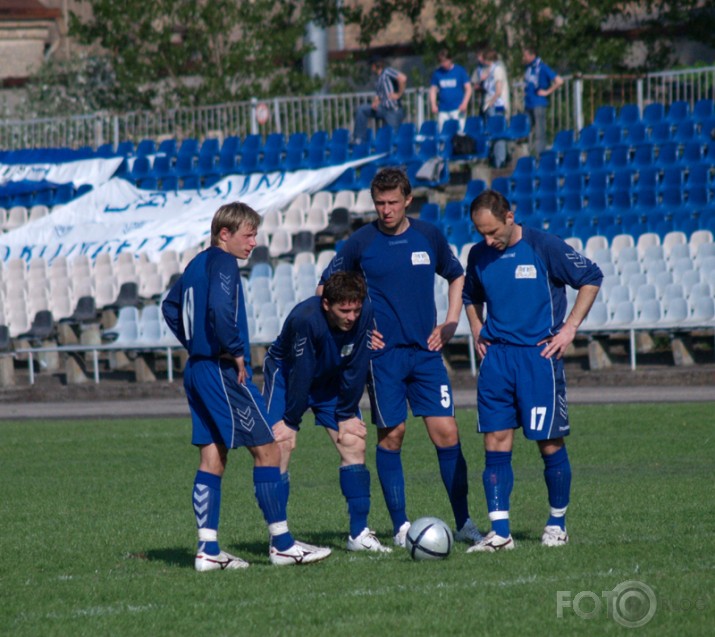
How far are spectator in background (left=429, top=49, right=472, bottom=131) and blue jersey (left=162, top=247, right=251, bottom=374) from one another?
18499 mm

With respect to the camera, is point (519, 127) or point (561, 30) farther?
point (561, 30)

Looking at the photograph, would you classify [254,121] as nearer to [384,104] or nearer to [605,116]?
[384,104]

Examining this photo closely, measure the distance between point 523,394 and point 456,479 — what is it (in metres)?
0.82

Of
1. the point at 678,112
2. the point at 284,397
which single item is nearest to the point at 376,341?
the point at 284,397

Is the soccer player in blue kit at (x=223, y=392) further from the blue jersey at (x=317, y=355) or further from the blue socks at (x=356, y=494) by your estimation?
the blue socks at (x=356, y=494)

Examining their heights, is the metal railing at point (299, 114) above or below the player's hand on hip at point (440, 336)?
above

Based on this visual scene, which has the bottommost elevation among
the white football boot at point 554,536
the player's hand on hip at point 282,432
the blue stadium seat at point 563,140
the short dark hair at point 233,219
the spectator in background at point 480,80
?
the white football boot at point 554,536

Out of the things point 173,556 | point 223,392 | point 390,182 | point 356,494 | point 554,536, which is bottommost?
point 173,556

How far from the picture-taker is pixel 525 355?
788 cm

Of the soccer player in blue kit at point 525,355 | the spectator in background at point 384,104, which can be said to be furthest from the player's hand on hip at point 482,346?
the spectator in background at point 384,104

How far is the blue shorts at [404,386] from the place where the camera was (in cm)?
829

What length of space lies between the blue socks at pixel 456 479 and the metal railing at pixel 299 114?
17.1m

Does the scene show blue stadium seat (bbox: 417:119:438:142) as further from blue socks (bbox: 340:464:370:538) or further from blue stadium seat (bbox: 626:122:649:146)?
blue socks (bbox: 340:464:370:538)

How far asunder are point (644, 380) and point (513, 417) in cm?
1084
